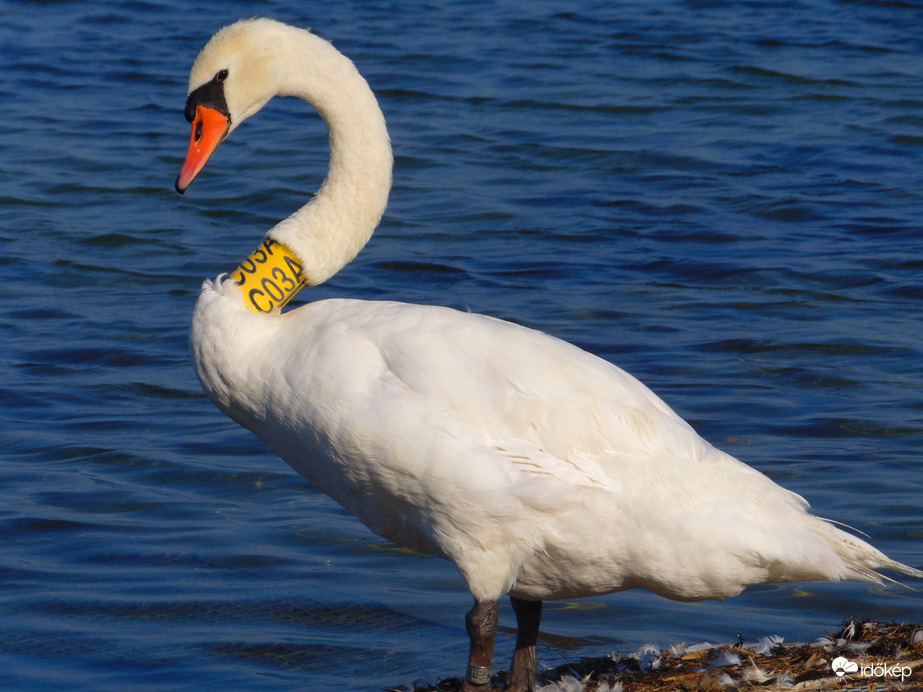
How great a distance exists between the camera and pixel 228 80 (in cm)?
548

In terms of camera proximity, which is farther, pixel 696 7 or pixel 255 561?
pixel 696 7

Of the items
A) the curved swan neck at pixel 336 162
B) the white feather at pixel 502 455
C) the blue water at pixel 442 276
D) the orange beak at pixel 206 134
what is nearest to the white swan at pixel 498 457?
the white feather at pixel 502 455

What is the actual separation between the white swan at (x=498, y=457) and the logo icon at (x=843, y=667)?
1.04 feet

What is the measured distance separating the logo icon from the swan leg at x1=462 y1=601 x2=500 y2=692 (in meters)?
1.15

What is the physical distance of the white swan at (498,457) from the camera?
4574 millimetres

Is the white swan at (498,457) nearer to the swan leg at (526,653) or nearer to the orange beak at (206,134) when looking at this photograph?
the swan leg at (526,653)

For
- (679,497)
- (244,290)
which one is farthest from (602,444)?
(244,290)

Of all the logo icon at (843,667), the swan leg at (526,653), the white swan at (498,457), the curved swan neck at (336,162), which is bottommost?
the swan leg at (526,653)

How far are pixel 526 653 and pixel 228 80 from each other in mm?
2462

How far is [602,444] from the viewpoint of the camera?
15.9ft

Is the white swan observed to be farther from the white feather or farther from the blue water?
the blue water

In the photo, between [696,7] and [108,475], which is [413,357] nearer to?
[108,475]

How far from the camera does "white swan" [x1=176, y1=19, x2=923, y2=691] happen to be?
457 cm

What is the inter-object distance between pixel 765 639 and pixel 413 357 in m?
1.65
